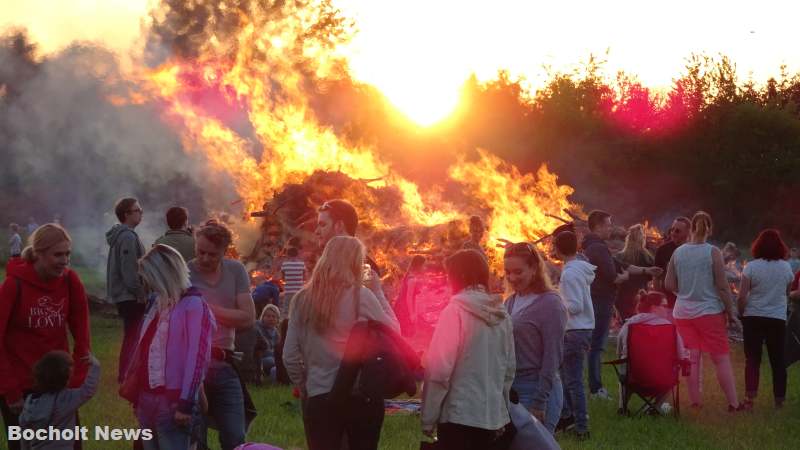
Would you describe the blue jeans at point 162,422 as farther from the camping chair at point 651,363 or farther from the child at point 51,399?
the camping chair at point 651,363

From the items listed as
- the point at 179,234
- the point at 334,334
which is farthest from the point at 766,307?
the point at 334,334

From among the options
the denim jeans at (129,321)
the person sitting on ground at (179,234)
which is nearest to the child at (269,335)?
the denim jeans at (129,321)

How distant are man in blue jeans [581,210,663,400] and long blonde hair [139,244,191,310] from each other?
621 centimetres

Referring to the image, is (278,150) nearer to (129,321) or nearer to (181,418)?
(129,321)

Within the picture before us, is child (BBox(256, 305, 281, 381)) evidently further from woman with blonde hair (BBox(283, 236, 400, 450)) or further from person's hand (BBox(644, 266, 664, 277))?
woman with blonde hair (BBox(283, 236, 400, 450))

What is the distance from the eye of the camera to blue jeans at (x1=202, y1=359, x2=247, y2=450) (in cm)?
622

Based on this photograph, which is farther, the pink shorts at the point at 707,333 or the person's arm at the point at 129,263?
the pink shorts at the point at 707,333

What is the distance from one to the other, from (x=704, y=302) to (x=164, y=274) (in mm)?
6990

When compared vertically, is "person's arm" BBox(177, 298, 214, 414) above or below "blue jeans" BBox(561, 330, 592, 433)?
above

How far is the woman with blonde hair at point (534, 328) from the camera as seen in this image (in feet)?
21.1

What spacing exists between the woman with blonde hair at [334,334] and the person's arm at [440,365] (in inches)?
10.0

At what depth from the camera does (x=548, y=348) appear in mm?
6418

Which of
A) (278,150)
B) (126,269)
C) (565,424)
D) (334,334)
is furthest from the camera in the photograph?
(278,150)

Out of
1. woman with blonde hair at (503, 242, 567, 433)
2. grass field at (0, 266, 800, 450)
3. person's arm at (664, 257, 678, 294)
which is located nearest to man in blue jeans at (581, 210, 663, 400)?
grass field at (0, 266, 800, 450)
